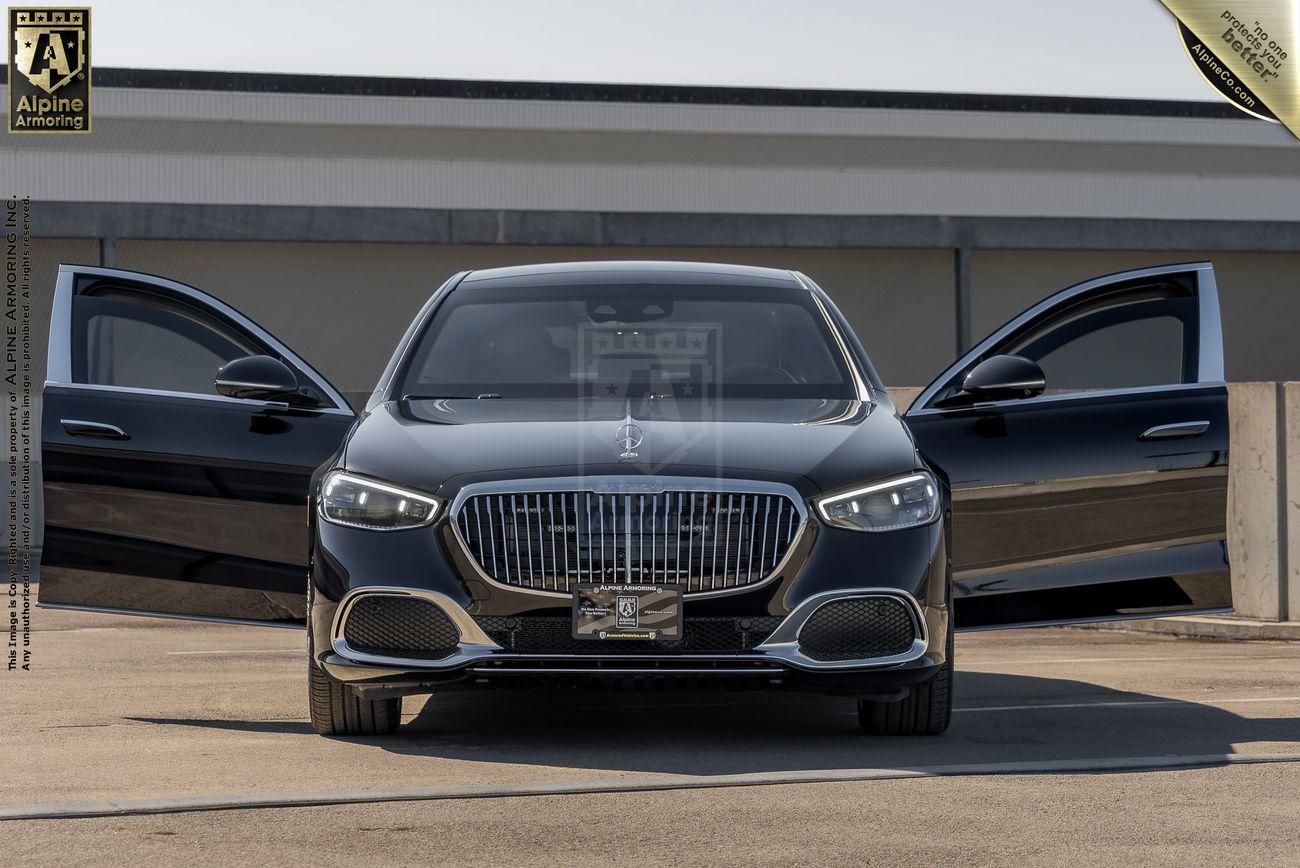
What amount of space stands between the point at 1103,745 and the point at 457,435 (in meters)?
2.46

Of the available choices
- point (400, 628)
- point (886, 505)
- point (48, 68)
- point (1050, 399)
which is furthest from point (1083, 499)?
point (48, 68)

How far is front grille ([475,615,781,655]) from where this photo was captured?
6.20 meters

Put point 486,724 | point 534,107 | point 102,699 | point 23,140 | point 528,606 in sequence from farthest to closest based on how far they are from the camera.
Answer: point 534,107
point 23,140
point 102,699
point 486,724
point 528,606

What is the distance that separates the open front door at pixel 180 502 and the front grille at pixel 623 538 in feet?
4.92

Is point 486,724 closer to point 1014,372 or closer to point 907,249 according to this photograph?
point 1014,372

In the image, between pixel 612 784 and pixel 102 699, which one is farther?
pixel 102 699

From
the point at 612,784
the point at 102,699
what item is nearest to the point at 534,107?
the point at 102,699

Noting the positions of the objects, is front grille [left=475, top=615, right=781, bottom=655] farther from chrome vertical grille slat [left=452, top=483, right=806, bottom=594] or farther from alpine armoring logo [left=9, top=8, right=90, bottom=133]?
alpine armoring logo [left=9, top=8, right=90, bottom=133]

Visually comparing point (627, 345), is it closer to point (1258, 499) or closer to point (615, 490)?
point (615, 490)

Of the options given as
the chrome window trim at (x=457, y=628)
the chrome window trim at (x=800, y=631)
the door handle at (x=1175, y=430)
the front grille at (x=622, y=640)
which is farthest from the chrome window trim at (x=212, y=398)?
the door handle at (x=1175, y=430)

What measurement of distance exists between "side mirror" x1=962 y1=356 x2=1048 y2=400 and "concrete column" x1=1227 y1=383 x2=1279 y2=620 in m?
5.07

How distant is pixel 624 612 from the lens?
6.16 meters

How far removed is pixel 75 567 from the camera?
7496 millimetres

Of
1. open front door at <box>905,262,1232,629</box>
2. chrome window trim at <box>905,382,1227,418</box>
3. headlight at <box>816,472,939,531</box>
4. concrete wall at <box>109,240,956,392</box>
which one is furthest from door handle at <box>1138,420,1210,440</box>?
concrete wall at <box>109,240,956,392</box>
